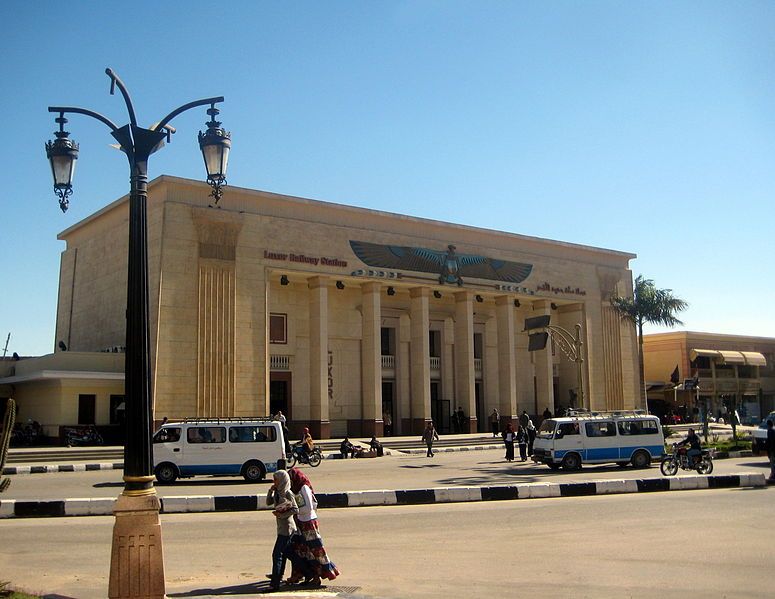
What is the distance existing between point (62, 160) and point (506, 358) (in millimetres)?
40128

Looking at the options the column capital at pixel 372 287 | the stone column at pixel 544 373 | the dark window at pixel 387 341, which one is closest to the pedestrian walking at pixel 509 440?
the column capital at pixel 372 287

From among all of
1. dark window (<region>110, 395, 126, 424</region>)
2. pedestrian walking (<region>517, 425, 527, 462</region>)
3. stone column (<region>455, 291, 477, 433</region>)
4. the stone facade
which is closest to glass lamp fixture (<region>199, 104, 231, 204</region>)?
pedestrian walking (<region>517, 425, 527, 462</region>)

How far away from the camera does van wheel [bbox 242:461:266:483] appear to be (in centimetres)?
2147

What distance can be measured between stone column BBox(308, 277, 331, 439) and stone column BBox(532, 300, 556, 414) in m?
16.3

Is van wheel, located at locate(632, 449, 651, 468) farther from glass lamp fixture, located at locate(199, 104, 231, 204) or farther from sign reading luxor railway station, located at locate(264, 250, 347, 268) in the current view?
sign reading luxor railway station, located at locate(264, 250, 347, 268)

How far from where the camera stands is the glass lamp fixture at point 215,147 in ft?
30.4

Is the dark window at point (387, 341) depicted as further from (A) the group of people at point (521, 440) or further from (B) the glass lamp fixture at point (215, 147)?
(B) the glass lamp fixture at point (215, 147)

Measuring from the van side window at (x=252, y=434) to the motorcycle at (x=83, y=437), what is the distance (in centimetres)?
1438

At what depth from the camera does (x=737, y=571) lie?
30.8ft

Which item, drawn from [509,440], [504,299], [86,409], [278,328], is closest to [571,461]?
[509,440]

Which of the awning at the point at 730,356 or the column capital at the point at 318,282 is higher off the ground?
the column capital at the point at 318,282

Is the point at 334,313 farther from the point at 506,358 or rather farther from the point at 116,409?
the point at 116,409

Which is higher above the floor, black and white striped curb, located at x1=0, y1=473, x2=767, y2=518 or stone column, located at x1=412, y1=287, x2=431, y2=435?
stone column, located at x1=412, y1=287, x2=431, y2=435

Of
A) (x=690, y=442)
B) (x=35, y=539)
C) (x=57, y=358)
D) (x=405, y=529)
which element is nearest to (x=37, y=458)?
(x=57, y=358)
